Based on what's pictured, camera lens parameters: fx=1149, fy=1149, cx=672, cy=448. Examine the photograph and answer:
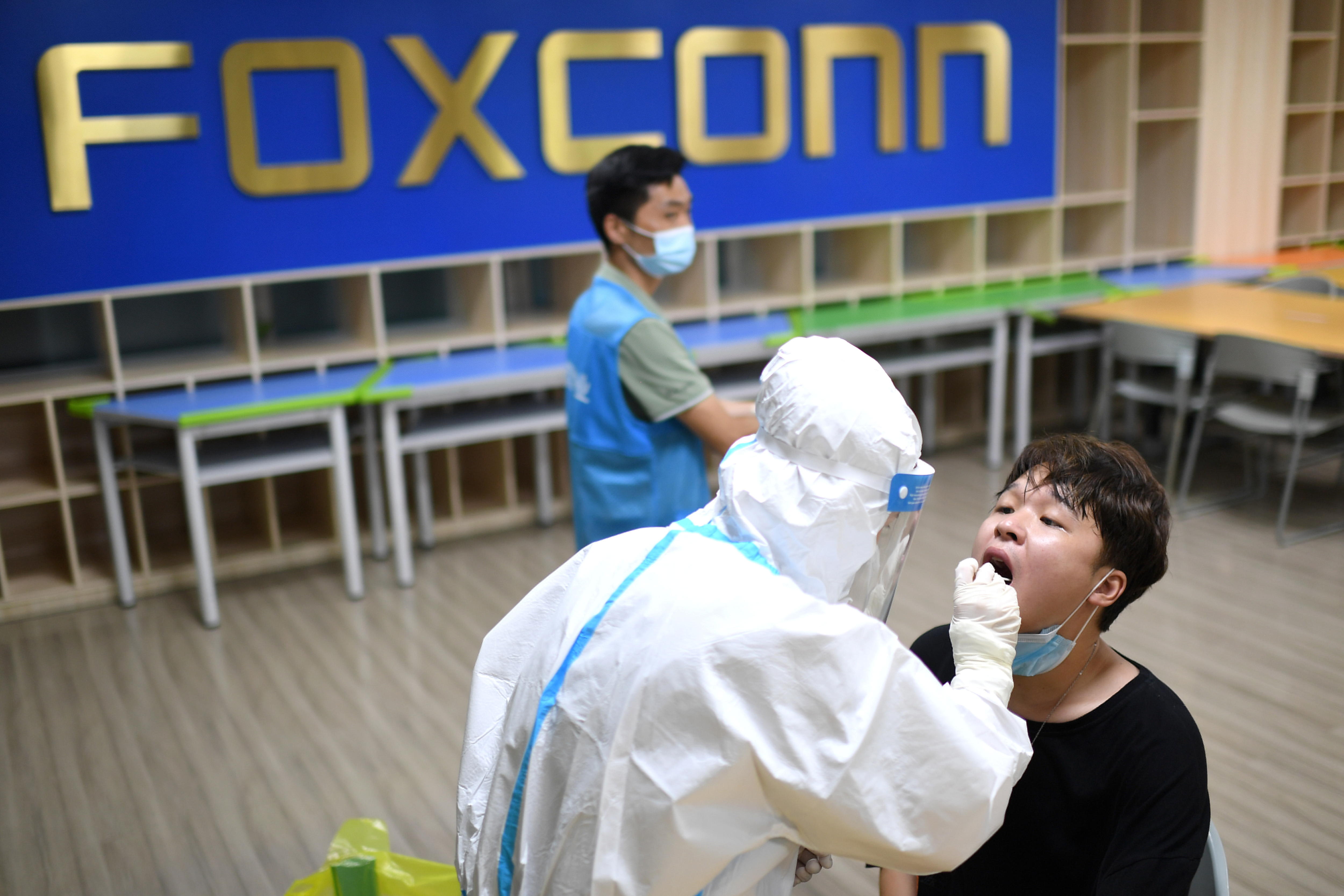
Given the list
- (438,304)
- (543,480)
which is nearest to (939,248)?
(543,480)

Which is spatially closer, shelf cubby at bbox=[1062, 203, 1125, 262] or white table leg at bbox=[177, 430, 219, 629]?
white table leg at bbox=[177, 430, 219, 629]

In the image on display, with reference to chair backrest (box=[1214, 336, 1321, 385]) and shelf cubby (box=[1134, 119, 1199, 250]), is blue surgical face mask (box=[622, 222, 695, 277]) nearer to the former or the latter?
chair backrest (box=[1214, 336, 1321, 385])

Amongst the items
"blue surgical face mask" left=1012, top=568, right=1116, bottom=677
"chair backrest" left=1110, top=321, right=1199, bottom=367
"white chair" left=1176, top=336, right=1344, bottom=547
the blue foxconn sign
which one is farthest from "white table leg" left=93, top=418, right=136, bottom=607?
"white chair" left=1176, top=336, right=1344, bottom=547

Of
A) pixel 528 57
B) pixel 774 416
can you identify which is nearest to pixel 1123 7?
pixel 528 57

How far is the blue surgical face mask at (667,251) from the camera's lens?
2725 millimetres

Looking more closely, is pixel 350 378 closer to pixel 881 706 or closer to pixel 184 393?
pixel 184 393

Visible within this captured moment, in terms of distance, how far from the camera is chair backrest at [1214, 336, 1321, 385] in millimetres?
4414

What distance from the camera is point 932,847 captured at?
4.29 feet

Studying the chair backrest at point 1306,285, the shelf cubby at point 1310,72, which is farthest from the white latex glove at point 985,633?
the shelf cubby at point 1310,72

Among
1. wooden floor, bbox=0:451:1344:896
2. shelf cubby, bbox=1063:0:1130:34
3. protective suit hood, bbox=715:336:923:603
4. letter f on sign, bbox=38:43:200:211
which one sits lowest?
wooden floor, bbox=0:451:1344:896

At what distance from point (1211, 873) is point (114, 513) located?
3.92m

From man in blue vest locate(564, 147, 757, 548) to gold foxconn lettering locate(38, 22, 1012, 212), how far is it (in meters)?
2.11

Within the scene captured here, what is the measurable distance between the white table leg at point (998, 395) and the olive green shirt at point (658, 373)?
3.27 metres

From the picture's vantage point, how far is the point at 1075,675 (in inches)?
67.6
